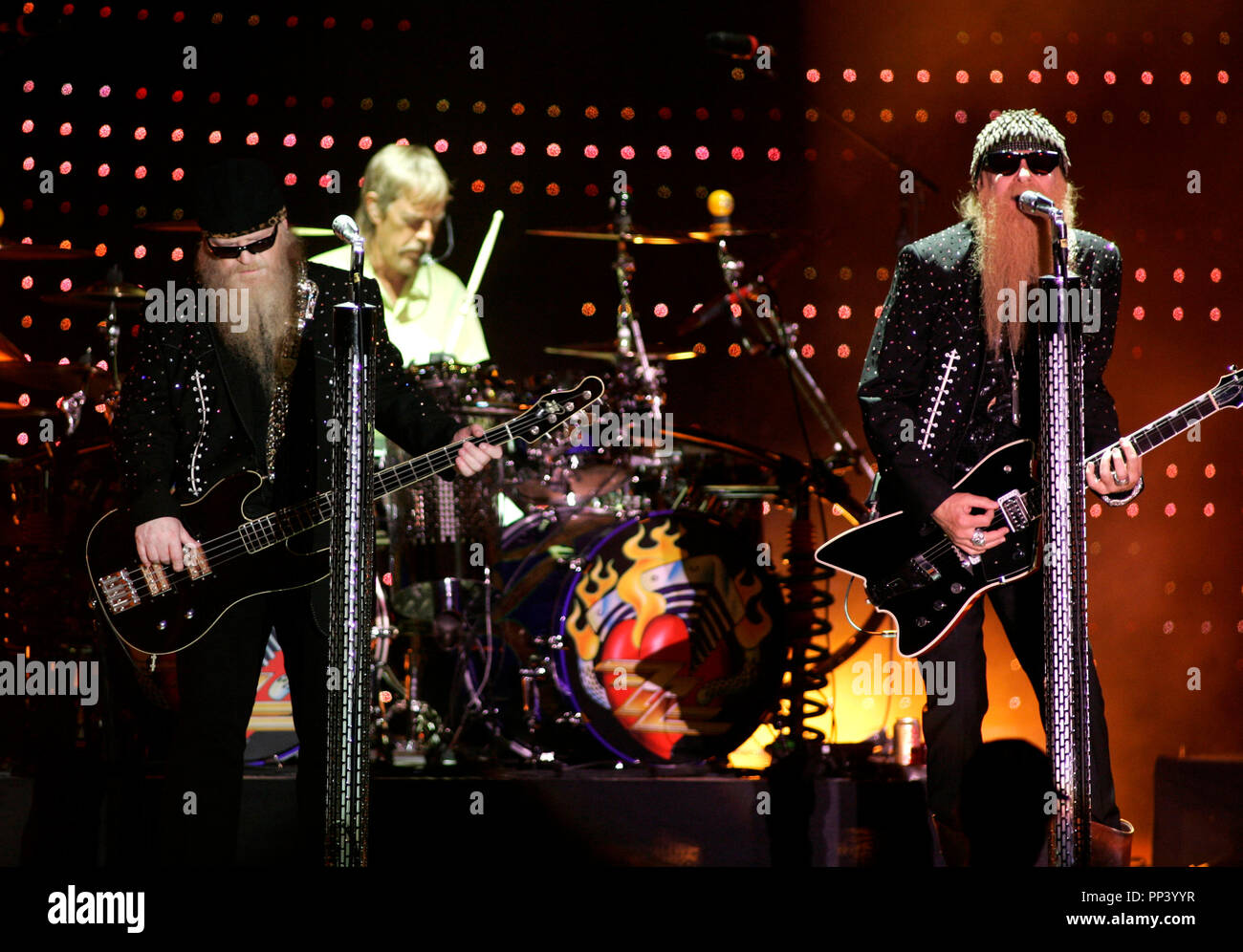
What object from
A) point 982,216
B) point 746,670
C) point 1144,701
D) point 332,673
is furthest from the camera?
point 1144,701

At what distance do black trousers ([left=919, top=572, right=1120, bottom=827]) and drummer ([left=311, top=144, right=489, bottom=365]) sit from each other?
3089 millimetres

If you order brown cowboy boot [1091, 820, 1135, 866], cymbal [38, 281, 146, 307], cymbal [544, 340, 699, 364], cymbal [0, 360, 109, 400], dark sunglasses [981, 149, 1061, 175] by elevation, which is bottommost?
brown cowboy boot [1091, 820, 1135, 866]

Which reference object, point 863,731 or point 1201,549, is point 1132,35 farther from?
point 863,731

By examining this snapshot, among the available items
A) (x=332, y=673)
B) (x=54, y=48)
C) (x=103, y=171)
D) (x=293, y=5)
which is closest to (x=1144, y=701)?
(x=332, y=673)

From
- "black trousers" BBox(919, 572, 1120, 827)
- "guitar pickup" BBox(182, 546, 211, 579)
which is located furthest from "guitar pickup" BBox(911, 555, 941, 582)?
"guitar pickup" BBox(182, 546, 211, 579)

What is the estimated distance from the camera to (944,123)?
18.6ft

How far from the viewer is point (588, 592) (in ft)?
16.4

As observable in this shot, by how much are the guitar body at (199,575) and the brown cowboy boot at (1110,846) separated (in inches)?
79.2

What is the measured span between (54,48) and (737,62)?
314 centimetres

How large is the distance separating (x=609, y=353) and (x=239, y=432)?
2.69 metres

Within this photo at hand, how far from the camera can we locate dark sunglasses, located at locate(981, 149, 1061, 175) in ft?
11.1

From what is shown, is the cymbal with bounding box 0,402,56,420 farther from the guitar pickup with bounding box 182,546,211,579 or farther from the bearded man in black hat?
the guitar pickup with bounding box 182,546,211,579

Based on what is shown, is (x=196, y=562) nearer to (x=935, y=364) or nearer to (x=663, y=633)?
(x=935, y=364)

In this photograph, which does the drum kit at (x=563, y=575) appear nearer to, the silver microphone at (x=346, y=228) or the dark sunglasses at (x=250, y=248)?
the dark sunglasses at (x=250, y=248)
